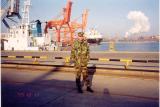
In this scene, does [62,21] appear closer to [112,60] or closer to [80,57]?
[112,60]

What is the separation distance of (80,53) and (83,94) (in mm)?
1252

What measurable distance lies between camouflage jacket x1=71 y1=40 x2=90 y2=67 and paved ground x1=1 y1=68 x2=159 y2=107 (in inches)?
35.9

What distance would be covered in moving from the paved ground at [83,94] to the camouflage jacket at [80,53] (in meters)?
0.91

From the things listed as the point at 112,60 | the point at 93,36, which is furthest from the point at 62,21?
the point at 112,60

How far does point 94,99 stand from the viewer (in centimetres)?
659

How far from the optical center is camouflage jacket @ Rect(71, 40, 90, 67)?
761 cm

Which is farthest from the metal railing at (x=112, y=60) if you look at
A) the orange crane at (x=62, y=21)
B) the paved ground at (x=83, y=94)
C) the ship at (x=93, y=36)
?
the ship at (x=93, y=36)

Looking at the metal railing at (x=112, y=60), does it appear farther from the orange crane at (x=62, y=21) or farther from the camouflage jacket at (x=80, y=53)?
the orange crane at (x=62, y=21)

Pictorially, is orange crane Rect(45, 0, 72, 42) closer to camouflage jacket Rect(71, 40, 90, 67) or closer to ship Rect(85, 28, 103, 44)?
ship Rect(85, 28, 103, 44)

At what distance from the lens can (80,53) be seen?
7.62 metres

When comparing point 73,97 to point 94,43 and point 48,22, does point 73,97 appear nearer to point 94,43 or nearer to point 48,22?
point 48,22

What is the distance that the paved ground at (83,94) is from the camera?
20.4ft

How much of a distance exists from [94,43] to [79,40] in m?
66.9

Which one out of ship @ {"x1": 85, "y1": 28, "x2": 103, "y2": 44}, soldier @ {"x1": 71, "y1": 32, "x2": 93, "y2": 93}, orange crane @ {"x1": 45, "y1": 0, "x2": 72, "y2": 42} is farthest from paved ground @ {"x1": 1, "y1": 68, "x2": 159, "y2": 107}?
ship @ {"x1": 85, "y1": 28, "x2": 103, "y2": 44}
